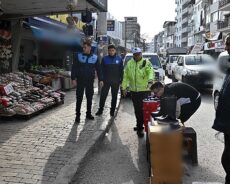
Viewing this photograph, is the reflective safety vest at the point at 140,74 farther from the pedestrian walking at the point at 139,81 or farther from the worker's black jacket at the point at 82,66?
the worker's black jacket at the point at 82,66

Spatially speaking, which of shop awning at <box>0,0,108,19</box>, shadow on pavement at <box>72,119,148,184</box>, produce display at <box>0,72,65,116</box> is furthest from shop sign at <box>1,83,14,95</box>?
shadow on pavement at <box>72,119,148,184</box>

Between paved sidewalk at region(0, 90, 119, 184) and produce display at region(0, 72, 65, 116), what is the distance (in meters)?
0.25

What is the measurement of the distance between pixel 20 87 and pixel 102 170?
5.24 m

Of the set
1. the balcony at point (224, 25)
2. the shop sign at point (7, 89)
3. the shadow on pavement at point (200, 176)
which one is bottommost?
the shadow on pavement at point (200, 176)

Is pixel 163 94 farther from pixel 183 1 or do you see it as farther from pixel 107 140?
pixel 183 1

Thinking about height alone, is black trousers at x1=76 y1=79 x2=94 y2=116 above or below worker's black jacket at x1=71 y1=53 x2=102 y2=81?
below

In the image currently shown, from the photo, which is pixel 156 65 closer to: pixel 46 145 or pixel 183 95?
pixel 183 95

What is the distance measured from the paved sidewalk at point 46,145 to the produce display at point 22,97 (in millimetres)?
251

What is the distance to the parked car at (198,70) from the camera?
52.3ft

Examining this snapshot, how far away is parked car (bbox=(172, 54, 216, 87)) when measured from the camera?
15.9 meters

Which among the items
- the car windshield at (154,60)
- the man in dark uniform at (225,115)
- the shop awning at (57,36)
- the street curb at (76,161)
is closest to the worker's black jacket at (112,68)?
the street curb at (76,161)

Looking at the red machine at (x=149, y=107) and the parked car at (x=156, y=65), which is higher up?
the parked car at (x=156, y=65)

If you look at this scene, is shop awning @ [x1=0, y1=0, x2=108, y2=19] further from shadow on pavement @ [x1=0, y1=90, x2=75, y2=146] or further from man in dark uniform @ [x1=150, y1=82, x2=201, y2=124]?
man in dark uniform @ [x1=150, y1=82, x2=201, y2=124]

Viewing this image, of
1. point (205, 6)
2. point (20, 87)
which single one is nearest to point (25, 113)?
point (20, 87)
